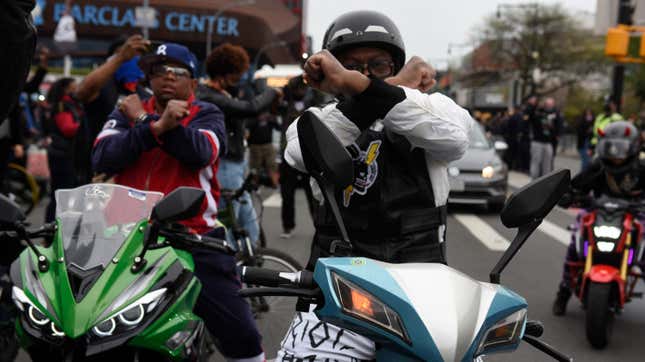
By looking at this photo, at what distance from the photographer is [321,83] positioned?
245 centimetres

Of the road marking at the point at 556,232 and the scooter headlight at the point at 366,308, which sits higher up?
the scooter headlight at the point at 366,308

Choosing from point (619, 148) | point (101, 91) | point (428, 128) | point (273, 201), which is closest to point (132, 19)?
point (273, 201)

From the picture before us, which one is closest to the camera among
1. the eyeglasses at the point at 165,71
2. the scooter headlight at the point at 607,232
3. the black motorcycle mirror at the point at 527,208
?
the black motorcycle mirror at the point at 527,208

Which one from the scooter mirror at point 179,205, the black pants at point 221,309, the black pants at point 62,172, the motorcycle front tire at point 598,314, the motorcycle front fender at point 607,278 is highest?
the scooter mirror at point 179,205

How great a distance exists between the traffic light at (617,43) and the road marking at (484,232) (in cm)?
517

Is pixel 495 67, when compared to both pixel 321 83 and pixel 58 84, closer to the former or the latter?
pixel 58 84

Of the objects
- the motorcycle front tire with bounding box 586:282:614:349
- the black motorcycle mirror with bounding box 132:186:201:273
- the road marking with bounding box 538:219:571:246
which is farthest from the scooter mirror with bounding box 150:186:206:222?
the road marking with bounding box 538:219:571:246

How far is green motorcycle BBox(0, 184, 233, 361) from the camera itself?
9.28 ft

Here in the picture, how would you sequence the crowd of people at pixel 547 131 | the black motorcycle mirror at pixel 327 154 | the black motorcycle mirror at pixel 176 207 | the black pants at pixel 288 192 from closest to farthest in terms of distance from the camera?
the black motorcycle mirror at pixel 327 154 → the black motorcycle mirror at pixel 176 207 → the black pants at pixel 288 192 → the crowd of people at pixel 547 131

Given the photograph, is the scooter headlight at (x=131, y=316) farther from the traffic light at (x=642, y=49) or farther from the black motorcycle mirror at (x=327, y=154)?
the traffic light at (x=642, y=49)

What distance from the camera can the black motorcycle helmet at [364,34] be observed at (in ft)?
9.12

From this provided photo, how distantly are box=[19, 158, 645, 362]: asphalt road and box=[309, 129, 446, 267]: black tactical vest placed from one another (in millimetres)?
2788

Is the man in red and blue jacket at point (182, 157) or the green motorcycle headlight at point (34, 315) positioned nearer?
the green motorcycle headlight at point (34, 315)

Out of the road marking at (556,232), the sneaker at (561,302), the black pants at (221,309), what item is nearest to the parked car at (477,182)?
the road marking at (556,232)
